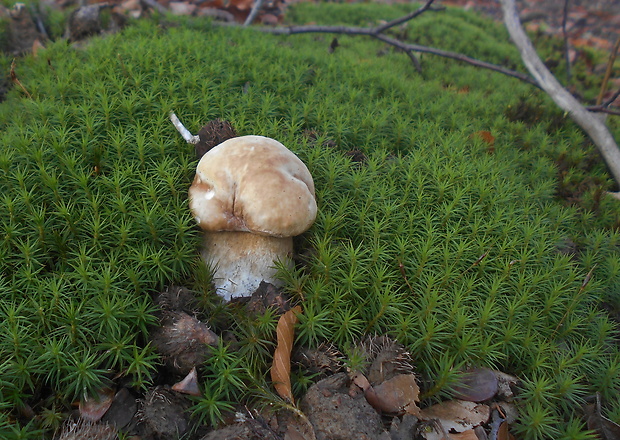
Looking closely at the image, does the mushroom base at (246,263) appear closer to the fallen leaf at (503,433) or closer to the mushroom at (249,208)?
the mushroom at (249,208)

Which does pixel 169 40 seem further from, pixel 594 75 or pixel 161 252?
pixel 594 75

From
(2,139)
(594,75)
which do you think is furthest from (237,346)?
(594,75)

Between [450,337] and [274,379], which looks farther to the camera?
[450,337]

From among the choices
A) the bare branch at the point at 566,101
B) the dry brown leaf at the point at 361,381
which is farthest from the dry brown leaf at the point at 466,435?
the bare branch at the point at 566,101

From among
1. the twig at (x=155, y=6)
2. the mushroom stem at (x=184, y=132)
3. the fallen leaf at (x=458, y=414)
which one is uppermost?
the twig at (x=155, y=6)

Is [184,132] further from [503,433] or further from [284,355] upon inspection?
[503,433]

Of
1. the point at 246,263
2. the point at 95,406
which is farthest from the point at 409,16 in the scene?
the point at 95,406
